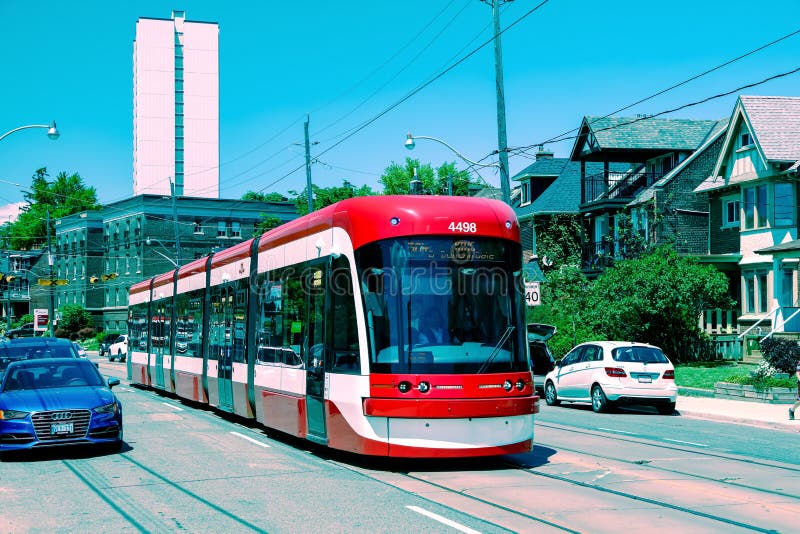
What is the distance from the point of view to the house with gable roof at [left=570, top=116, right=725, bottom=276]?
4412cm

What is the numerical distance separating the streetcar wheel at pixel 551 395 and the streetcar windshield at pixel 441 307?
13557mm

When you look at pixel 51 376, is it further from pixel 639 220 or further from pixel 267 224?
pixel 267 224

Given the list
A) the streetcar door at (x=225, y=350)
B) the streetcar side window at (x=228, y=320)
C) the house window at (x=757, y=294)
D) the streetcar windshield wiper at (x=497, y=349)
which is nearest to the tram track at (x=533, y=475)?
the streetcar windshield wiper at (x=497, y=349)

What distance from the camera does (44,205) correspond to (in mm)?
127250

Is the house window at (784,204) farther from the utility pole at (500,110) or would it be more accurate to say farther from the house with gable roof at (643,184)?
the utility pole at (500,110)

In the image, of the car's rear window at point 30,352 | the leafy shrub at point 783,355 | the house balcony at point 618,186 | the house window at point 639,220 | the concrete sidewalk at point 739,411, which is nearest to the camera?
the concrete sidewalk at point 739,411

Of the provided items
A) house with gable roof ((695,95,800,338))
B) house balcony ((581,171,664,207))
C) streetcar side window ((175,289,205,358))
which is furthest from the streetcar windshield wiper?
house balcony ((581,171,664,207))

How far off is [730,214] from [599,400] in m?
22.8

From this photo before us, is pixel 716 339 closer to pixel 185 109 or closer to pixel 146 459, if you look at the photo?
pixel 146 459

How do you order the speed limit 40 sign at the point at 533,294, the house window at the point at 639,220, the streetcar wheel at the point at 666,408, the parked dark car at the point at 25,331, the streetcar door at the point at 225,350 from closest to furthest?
the streetcar door at the point at 225,350, the streetcar wheel at the point at 666,408, the speed limit 40 sign at the point at 533,294, the house window at the point at 639,220, the parked dark car at the point at 25,331

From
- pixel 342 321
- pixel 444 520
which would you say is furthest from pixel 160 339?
pixel 444 520

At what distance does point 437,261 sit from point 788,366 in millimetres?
18304

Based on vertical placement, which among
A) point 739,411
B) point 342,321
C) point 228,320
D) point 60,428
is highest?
point 228,320

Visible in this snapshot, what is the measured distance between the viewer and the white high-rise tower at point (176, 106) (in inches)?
4606
